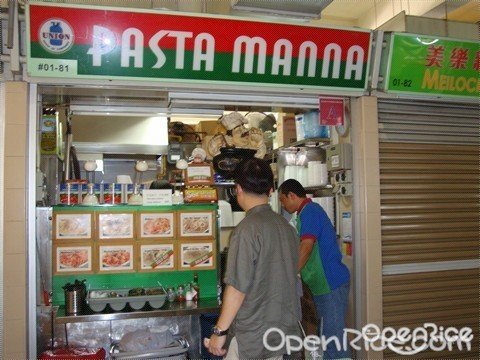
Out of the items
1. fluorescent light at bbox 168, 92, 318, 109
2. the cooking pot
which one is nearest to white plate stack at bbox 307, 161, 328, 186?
the cooking pot

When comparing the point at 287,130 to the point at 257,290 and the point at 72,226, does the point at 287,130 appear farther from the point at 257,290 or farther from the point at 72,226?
the point at 257,290

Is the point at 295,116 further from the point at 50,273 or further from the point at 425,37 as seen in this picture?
the point at 50,273

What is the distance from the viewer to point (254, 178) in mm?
2840

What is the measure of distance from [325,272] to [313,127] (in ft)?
5.55

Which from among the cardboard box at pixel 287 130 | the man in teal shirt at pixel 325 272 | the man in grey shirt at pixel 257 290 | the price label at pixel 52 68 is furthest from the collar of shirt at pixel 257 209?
the cardboard box at pixel 287 130

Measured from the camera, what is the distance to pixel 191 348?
452cm

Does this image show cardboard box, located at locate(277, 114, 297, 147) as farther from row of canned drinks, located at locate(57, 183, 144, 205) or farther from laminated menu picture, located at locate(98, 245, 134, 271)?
laminated menu picture, located at locate(98, 245, 134, 271)

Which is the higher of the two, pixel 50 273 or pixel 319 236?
pixel 319 236

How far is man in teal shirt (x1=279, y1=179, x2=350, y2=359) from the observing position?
13.0 ft

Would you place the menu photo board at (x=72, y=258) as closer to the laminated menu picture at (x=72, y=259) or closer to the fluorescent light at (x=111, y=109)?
the laminated menu picture at (x=72, y=259)

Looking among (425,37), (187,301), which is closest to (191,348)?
Answer: (187,301)

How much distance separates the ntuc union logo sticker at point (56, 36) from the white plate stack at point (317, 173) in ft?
9.14

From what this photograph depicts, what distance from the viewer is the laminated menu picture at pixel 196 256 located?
4.38m

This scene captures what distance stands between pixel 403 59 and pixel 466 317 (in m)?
2.56
